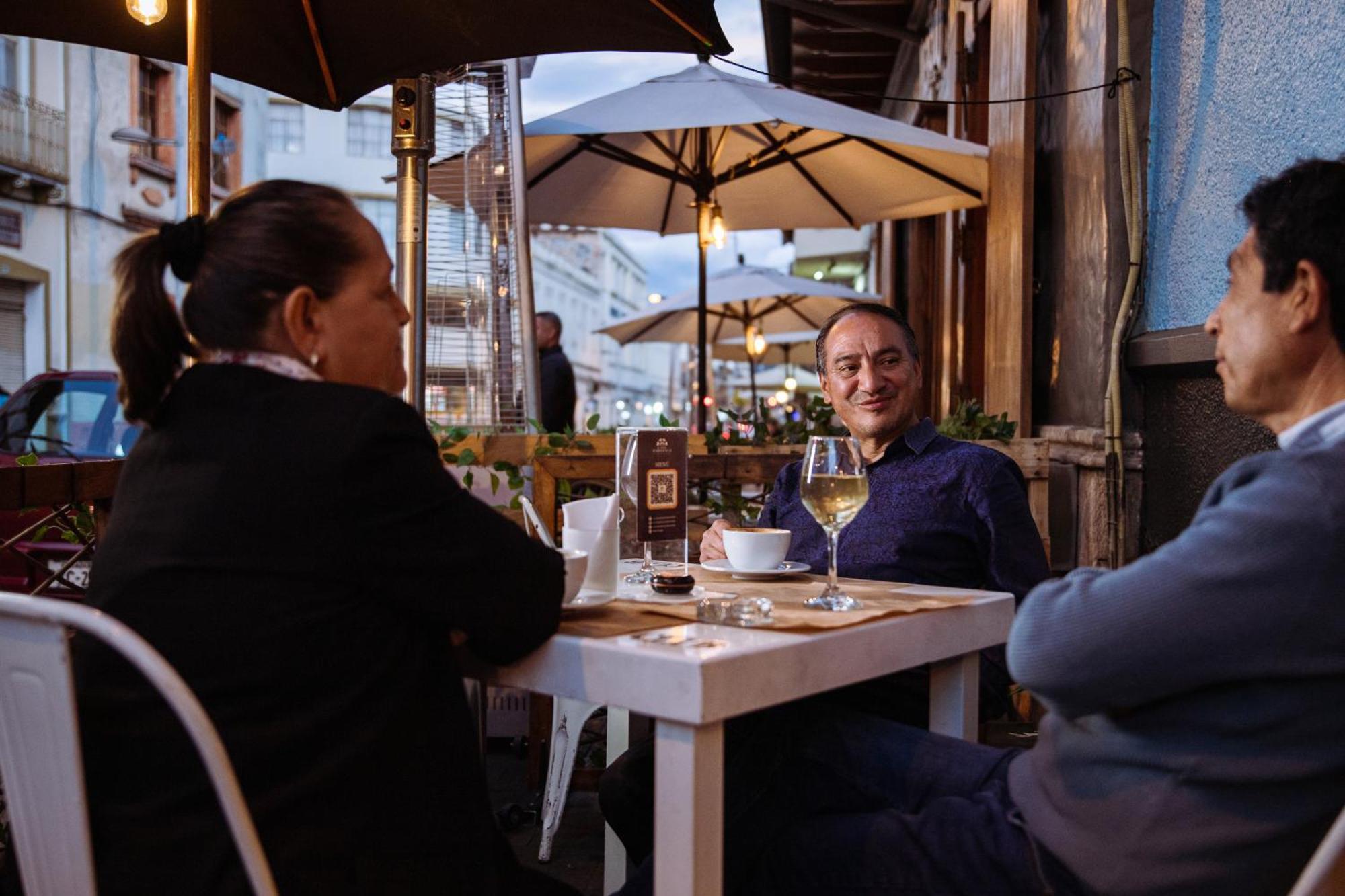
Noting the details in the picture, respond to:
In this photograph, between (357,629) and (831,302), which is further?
(831,302)

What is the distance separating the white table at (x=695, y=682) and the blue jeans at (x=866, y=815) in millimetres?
208

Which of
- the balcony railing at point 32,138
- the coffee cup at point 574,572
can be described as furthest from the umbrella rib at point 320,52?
the balcony railing at point 32,138

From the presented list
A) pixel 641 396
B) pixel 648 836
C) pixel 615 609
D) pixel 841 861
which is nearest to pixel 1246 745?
pixel 841 861

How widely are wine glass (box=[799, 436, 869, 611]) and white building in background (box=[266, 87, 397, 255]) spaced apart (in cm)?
3561

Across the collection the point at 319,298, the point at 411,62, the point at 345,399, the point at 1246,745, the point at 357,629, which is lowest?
the point at 1246,745

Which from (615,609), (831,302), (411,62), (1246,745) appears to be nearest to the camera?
(1246,745)

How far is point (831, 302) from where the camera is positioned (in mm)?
12891

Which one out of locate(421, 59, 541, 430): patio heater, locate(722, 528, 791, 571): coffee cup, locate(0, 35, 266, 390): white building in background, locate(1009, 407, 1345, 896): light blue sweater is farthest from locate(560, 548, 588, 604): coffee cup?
locate(0, 35, 266, 390): white building in background

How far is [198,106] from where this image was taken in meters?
2.88

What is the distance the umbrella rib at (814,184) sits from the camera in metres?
6.44

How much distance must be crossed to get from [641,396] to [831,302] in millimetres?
58191

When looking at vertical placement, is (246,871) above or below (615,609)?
below

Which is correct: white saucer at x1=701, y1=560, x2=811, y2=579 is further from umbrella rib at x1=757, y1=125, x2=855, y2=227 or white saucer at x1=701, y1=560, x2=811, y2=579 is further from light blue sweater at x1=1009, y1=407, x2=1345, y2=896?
umbrella rib at x1=757, y1=125, x2=855, y2=227

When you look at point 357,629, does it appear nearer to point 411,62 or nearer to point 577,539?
point 577,539
